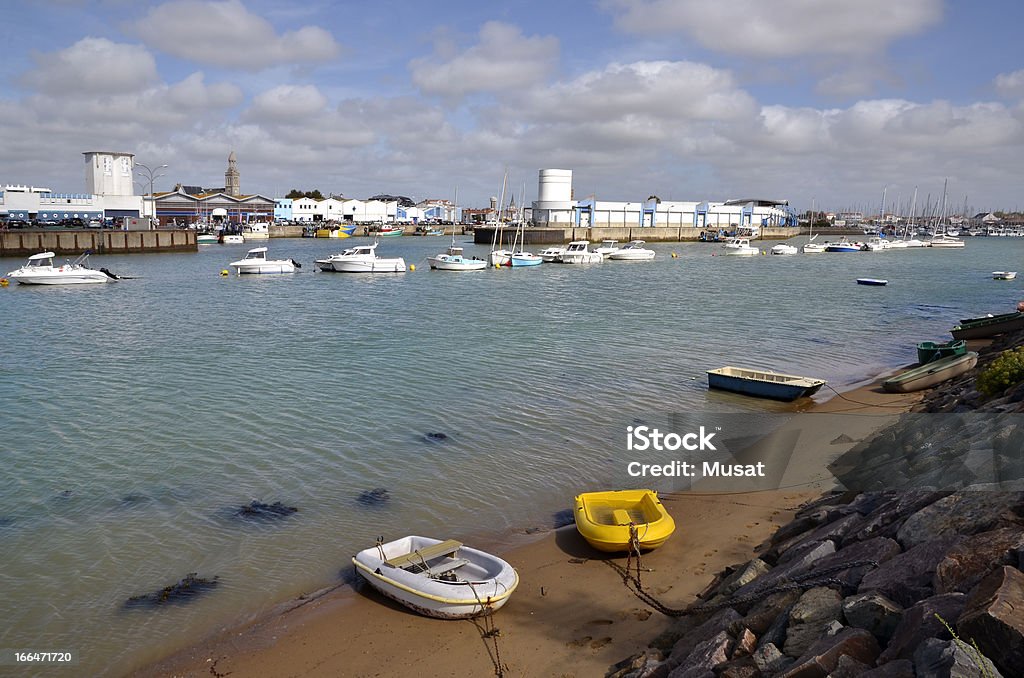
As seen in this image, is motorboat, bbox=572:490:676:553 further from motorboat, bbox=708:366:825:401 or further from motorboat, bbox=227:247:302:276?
motorboat, bbox=227:247:302:276

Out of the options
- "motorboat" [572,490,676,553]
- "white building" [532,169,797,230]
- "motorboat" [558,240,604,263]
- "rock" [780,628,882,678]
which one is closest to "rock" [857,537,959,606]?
"rock" [780,628,882,678]

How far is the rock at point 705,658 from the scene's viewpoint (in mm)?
6445

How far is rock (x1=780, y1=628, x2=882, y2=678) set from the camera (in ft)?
18.2

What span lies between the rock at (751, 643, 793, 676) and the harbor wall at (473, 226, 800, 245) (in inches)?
4018

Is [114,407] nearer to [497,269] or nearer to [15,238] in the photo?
[497,269]

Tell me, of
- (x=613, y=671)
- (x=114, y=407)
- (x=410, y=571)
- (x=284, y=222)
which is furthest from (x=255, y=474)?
(x=284, y=222)

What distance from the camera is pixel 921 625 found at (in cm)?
548

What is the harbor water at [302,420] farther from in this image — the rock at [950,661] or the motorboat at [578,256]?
the motorboat at [578,256]

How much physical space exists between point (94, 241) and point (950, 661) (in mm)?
93767

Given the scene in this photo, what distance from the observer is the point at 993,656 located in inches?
192

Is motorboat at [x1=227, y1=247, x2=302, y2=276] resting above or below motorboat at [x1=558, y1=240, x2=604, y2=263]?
below

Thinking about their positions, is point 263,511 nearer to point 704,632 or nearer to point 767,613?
point 704,632

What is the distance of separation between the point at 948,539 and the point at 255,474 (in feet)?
39.7

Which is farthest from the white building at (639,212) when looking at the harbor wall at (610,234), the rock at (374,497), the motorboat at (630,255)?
the rock at (374,497)
